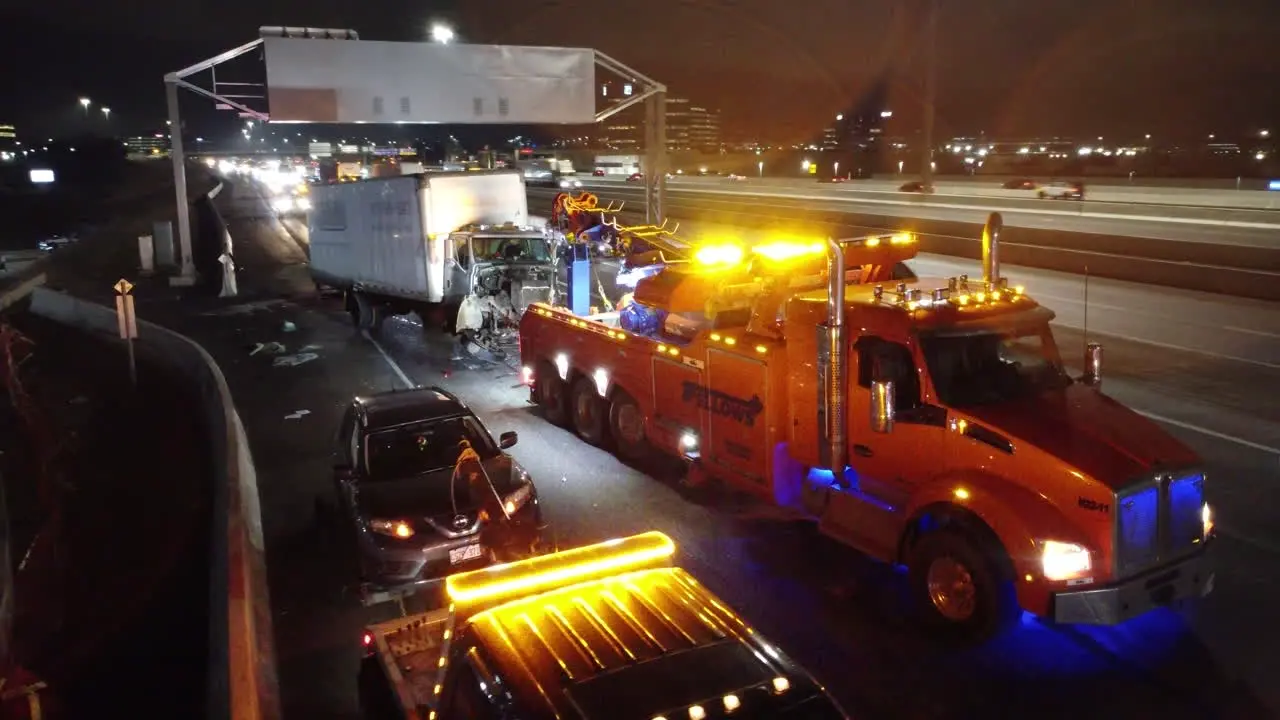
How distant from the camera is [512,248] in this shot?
1952 centimetres

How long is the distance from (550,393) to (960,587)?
7804 millimetres

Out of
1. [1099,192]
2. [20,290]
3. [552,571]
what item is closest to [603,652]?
[552,571]

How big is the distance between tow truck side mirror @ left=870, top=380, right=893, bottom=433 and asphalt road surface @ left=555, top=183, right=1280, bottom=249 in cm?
2495

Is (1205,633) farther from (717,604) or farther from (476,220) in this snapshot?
(476,220)

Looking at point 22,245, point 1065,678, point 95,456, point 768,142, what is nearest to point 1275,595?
point 1065,678

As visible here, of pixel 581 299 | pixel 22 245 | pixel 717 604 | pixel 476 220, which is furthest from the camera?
pixel 22 245

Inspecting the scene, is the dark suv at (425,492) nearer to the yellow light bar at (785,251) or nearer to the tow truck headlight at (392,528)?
the tow truck headlight at (392,528)

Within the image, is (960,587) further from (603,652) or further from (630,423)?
(630,423)

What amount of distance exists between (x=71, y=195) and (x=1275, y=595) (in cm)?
11772

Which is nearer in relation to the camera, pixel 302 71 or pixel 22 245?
pixel 302 71

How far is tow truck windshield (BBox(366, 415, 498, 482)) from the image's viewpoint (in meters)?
8.72

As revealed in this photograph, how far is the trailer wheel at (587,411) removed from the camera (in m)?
12.3

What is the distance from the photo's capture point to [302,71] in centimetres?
2627

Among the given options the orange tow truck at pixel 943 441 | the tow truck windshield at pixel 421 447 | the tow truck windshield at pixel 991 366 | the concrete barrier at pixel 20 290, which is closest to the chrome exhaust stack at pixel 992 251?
the orange tow truck at pixel 943 441
